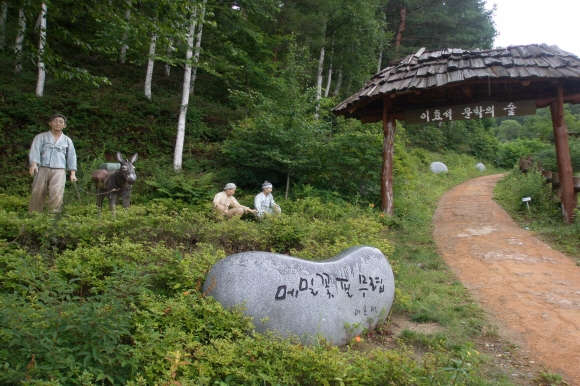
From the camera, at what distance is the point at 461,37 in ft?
83.3

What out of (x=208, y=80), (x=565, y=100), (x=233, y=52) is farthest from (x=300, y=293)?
(x=208, y=80)

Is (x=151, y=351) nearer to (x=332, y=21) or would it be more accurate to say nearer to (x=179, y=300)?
(x=179, y=300)

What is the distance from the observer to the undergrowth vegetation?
2.64 m

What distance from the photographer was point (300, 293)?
3.81m

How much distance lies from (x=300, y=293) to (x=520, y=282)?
395cm

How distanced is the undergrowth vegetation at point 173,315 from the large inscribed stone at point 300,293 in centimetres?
17

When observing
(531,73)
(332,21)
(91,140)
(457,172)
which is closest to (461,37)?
(457,172)

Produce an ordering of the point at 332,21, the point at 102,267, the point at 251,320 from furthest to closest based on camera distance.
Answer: the point at 332,21 < the point at 102,267 < the point at 251,320

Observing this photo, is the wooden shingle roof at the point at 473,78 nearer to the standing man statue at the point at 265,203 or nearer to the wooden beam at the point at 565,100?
the wooden beam at the point at 565,100

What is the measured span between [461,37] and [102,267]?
26.5 metres

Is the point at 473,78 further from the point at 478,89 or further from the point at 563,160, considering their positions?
the point at 563,160

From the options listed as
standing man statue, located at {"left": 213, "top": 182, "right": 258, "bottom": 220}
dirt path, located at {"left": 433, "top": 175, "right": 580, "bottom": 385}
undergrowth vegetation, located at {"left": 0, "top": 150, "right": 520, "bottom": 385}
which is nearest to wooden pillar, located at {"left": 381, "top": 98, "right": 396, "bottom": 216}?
dirt path, located at {"left": 433, "top": 175, "right": 580, "bottom": 385}

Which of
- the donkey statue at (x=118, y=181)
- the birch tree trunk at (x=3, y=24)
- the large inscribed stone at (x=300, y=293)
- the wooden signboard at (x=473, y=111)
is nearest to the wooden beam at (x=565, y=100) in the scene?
the wooden signboard at (x=473, y=111)

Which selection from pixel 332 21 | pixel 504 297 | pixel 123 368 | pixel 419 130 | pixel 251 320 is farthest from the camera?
pixel 419 130
